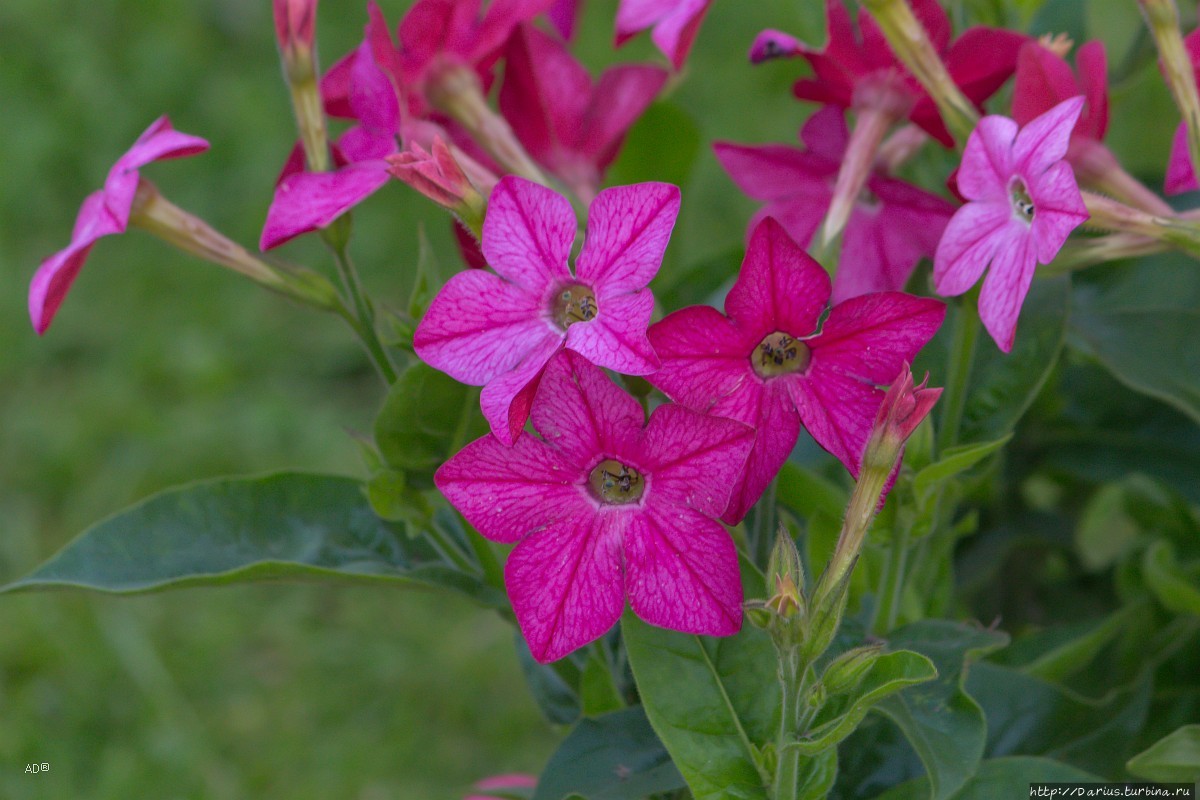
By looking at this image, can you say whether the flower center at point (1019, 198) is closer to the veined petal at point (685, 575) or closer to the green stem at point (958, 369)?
the green stem at point (958, 369)

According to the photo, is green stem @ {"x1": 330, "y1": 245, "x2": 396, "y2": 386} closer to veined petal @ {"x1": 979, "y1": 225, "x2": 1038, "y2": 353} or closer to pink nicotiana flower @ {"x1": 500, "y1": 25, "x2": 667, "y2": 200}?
pink nicotiana flower @ {"x1": 500, "y1": 25, "x2": 667, "y2": 200}

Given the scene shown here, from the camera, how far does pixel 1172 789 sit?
0.76 meters

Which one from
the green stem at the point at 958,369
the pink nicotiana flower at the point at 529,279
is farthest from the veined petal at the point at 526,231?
the green stem at the point at 958,369

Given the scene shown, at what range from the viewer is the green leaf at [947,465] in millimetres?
626

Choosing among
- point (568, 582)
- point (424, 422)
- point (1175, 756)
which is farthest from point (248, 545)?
point (1175, 756)

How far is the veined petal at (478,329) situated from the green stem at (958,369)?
23 centimetres

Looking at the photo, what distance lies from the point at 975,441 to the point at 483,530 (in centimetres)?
31

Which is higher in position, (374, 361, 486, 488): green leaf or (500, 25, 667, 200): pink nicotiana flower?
(500, 25, 667, 200): pink nicotiana flower

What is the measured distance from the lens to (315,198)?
24.2 inches

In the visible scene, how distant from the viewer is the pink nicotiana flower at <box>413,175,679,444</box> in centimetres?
54

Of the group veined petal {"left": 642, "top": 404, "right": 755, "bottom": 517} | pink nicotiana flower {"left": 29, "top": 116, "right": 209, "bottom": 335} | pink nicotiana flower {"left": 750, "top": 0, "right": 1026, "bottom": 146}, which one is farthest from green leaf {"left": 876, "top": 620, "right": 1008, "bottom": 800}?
pink nicotiana flower {"left": 29, "top": 116, "right": 209, "bottom": 335}

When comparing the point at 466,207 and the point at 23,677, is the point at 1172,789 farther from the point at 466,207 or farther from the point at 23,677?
the point at 23,677

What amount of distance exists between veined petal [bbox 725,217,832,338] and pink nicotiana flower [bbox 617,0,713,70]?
182mm

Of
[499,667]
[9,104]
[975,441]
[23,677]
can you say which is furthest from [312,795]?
[9,104]
